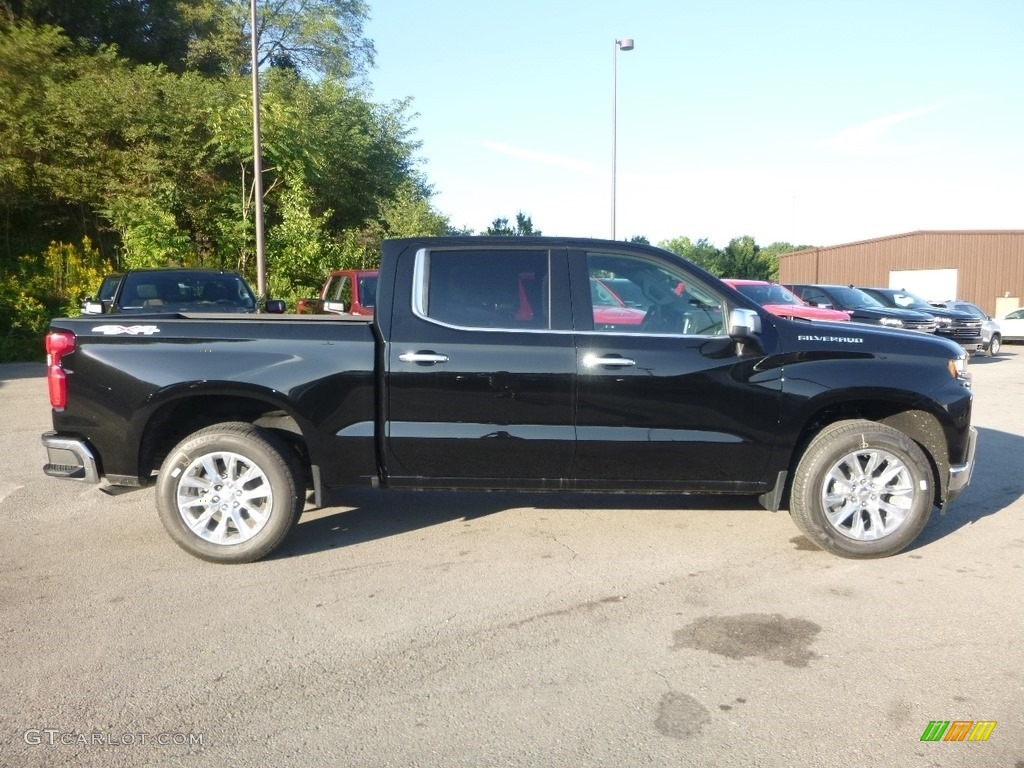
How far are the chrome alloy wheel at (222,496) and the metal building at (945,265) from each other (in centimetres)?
3939

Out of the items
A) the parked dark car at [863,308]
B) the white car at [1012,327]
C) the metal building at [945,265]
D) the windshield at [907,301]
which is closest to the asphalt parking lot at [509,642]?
the parked dark car at [863,308]

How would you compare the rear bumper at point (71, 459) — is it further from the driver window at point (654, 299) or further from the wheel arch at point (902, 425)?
the wheel arch at point (902, 425)

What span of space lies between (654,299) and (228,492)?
2.74 meters

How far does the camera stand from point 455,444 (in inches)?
200

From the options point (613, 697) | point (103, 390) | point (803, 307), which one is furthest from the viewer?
point (803, 307)

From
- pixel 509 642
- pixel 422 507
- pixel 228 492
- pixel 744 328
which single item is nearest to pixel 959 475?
pixel 744 328

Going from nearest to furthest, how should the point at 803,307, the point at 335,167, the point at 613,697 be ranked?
1. the point at 613,697
2. the point at 803,307
3. the point at 335,167

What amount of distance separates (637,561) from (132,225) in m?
19.7

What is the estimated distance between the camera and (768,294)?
16531 millimetres

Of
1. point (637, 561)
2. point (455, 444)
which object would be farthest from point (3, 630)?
point (637, 561)

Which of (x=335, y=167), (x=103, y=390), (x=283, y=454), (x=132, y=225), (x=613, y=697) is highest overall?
(x=335, y=167)

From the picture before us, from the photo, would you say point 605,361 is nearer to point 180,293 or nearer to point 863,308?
point 180,293

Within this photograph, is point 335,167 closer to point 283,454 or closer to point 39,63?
point 39,63

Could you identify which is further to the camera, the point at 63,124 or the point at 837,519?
the point at 63,124
